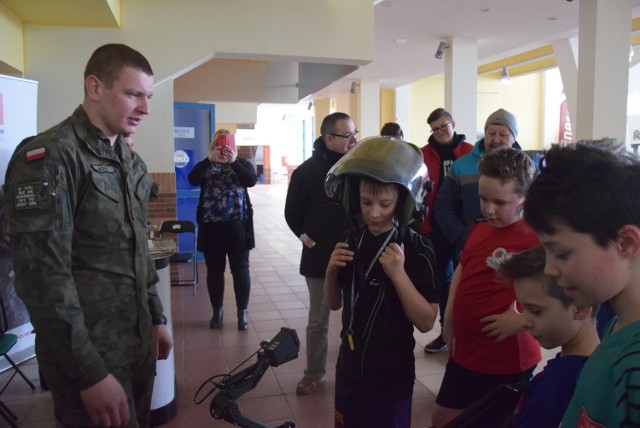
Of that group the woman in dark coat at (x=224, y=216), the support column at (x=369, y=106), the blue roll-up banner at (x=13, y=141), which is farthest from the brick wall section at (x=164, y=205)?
the support column at (x=369, y=106)

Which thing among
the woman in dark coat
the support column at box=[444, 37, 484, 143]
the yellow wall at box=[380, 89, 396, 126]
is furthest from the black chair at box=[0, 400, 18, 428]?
the yellow wall at box=[380, 89, 396, 126]

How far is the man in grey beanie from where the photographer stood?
9.62 feet

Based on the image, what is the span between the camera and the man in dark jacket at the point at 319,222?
2971 millimetres

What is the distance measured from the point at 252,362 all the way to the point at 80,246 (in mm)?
2250

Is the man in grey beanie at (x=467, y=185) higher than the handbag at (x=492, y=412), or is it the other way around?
the man in grey beanie at (x=467, y=185)

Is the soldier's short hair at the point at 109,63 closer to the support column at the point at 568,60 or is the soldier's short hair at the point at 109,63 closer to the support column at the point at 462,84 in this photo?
the support column at the point at 462,84

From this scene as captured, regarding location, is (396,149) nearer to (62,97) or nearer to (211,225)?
(211,225)

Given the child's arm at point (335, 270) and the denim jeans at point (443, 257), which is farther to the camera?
the denim jeans at point (443, 257)

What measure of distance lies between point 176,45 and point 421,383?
146 inches

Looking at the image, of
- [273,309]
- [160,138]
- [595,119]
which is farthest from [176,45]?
[595,119]

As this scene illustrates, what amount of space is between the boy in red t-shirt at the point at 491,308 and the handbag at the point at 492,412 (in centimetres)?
38

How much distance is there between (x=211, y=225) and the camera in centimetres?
415

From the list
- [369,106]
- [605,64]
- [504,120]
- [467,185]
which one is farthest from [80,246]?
[369,106]

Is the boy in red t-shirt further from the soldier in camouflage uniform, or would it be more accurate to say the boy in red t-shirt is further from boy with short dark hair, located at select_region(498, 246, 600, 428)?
the soldier in camouflage uniform
